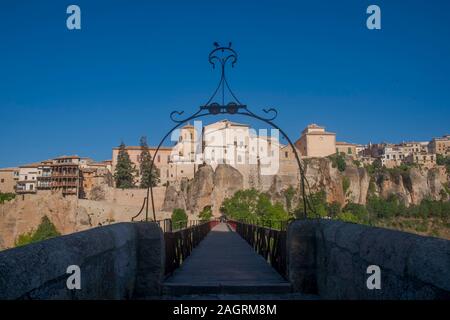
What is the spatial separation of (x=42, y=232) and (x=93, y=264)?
67.2m

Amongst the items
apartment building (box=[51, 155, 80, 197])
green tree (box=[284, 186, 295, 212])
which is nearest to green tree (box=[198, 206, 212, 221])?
green tree (box=[284, 186, 295, 212])

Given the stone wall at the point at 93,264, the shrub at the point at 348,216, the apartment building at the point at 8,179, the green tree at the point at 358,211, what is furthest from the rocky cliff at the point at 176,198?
the stone wall at the point at 93,264

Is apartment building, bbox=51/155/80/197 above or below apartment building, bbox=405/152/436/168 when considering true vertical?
below

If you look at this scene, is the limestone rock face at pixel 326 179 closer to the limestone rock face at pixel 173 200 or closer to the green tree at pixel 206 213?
the green tree at pixel 206 213

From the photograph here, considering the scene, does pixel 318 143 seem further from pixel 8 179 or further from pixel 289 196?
pixel 8 179

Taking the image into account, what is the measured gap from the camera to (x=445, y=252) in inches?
93.0

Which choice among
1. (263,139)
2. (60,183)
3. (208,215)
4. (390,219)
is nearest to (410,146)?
(390,219)

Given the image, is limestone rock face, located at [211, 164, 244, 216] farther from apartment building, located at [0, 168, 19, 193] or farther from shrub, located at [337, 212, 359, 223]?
apartment building, located at [0, 168, 19, 193]

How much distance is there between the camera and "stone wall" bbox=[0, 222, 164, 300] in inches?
93.9

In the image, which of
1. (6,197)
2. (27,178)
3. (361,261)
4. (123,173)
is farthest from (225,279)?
(27,178)

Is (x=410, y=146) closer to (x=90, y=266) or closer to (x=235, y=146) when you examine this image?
(x=235, y=146)

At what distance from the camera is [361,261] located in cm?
354

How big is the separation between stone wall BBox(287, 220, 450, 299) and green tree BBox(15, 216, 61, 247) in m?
65.8

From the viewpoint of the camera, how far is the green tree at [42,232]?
63.8 metres
